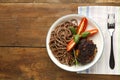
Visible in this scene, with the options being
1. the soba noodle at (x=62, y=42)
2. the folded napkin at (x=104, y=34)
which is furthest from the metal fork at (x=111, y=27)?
the soba noodle at (x=62, y=42)

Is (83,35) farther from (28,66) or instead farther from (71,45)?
(28,66)

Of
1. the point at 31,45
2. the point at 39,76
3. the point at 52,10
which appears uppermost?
the point at 52,10

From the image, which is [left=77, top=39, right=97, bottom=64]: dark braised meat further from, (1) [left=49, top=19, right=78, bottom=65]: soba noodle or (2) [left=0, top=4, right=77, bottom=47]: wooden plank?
(2) [left=0, top=4, right=77, bottom=47]: wooden plank

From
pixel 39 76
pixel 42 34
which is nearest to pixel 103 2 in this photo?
pixel 42 34

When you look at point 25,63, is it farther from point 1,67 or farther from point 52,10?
point 52,10

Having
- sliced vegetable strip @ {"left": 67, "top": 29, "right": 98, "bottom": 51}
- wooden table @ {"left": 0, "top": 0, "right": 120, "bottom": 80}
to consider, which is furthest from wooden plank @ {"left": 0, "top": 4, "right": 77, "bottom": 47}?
sliced vegetable strip @ {"left": 67, "top": 29, "right": 98, "bottom": 51}

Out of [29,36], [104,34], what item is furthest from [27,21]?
[104,34]

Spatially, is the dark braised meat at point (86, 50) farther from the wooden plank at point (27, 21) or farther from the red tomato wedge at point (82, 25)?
the wooden plank at point (27, 21)
